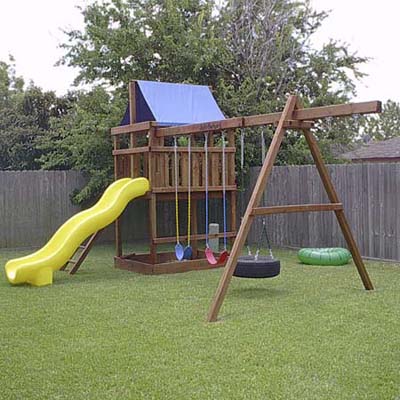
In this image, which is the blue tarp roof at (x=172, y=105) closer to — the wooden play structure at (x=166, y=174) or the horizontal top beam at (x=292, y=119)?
the wooden play structure at (x=166, y=174)

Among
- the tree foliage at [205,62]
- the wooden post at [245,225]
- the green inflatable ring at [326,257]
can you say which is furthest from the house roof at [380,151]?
the wooden post at [245,225]

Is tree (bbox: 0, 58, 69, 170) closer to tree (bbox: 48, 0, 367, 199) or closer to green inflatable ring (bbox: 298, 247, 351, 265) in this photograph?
tree (bbox: 48, 0, 367, 199)

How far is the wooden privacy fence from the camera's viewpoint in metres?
8.92

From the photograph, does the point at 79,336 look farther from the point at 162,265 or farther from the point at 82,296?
the point at 162,265

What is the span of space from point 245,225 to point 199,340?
144cm

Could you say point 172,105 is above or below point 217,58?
below

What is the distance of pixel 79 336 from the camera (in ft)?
15.9

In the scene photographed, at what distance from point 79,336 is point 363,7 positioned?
33.0ft

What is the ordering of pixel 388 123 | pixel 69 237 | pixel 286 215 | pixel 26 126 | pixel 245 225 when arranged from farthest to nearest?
1. pixel 388 123
2. pixel 26 126
3. pixel 286 215
4. pixel 69 237
5. pixel 245 225

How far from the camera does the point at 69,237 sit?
25.6ft

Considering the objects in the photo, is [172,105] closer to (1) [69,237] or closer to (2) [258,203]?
(1) [69,237]

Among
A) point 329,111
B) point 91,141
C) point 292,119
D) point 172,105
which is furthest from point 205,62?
point 329,111

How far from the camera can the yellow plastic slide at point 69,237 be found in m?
7.26

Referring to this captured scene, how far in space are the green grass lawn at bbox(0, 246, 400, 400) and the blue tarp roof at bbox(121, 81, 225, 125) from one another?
2.80 m
